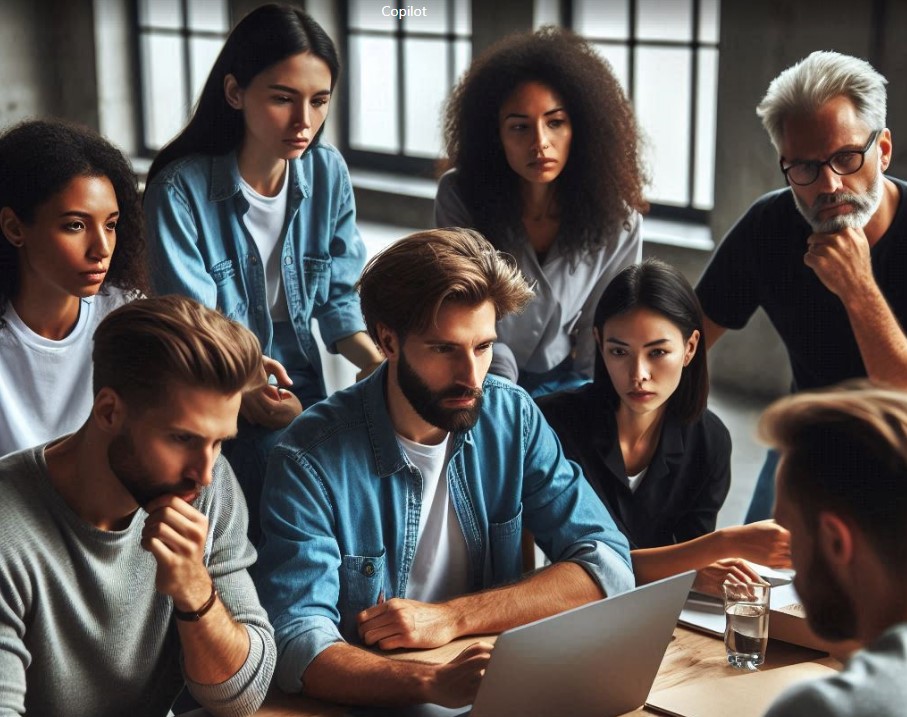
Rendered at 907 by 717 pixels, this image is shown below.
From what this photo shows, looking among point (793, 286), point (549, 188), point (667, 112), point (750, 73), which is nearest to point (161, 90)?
point (667, 112)

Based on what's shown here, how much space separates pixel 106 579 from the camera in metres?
1.94

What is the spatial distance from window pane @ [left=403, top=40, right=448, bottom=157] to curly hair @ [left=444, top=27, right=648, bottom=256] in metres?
4.32

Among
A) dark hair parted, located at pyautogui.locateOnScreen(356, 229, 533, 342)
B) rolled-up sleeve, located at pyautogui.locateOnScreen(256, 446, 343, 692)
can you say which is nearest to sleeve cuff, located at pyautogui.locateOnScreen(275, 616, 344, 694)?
rolled-up sleeve, located at pyautogui.locateOnScreen(256, 446, 343, 692)

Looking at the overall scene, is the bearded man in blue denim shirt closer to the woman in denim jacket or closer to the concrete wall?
the woman in denim jacket

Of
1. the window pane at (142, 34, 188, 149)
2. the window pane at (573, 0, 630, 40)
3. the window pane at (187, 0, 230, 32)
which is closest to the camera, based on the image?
the window pane at (573, 0, 630, 40)

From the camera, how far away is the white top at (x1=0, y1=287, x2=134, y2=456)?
2.60m

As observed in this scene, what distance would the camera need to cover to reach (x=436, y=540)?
238cm

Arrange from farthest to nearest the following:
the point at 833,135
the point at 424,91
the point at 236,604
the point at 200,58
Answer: the point at 200,58
the point at 424,91
the point at 833,135
the point at 236,604

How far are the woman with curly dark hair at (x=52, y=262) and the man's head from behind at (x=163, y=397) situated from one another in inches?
28.3

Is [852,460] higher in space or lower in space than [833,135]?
lower

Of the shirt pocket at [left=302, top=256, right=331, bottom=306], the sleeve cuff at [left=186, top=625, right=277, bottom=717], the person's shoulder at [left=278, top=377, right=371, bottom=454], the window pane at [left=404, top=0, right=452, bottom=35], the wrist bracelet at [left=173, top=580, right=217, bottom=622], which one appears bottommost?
the sleeve cuff at [left=186, top=625, right=277, bottom=717]

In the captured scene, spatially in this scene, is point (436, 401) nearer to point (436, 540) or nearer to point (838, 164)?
point (436, 540)

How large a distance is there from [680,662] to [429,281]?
30.9 inches

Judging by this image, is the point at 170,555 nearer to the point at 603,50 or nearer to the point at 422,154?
the point at 603,50
